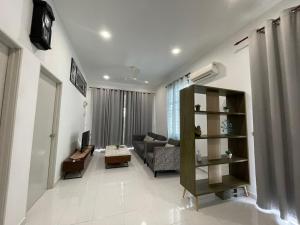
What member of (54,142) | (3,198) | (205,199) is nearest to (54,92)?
(54,142)

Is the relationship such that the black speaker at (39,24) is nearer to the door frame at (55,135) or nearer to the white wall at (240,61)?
the door frame at (55,135)

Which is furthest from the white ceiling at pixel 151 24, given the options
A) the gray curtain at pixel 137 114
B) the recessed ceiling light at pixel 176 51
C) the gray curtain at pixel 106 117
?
the gray curtain at pixel 137 114

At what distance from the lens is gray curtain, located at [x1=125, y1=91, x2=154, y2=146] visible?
20.2 ft

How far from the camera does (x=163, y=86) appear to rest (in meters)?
5.93

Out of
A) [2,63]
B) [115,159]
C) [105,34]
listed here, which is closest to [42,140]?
[2,63]

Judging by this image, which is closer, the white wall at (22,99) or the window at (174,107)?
the white wall at (22,99)

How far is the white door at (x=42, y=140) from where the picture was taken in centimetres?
198

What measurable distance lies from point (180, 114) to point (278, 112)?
1.30m

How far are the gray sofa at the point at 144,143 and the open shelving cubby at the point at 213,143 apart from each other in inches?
59.0

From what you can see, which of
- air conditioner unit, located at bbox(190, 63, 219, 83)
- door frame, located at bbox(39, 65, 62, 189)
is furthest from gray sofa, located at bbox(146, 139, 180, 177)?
door frame, located at bbox(39, 65, 62, 189)

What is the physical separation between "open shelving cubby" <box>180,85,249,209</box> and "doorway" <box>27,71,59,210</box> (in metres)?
2.23

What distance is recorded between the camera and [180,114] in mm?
2383

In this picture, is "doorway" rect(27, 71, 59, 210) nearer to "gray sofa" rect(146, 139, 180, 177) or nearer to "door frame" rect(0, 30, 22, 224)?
"door frame" rect(0, 30, 22, 224)

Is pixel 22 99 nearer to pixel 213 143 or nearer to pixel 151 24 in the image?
pixel 151 24
